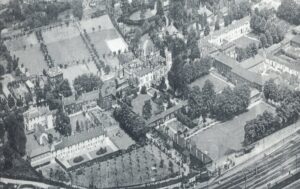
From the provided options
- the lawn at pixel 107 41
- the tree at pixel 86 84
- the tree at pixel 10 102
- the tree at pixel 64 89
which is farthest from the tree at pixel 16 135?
the lawn at pixel 107 41

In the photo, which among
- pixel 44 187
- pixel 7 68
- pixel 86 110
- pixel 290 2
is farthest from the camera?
pixel 290 2

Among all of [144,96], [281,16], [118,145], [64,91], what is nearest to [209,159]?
[118,145]

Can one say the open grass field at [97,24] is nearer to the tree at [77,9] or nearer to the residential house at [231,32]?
the tree at [77,9]

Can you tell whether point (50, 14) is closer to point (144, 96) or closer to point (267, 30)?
point (144, 96)

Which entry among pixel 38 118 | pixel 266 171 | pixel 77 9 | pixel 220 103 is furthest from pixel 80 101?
pixel 266 171

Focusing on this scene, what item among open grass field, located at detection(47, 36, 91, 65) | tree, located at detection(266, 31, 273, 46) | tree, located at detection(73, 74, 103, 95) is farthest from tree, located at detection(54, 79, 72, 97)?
tree, located at detection(266, 31, 273, 46)
